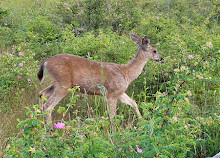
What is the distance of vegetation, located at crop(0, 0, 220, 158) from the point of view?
9.50ft

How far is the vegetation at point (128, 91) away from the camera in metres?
2.90

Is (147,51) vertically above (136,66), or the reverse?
(147,51)

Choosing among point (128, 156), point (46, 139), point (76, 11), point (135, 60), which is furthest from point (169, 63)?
point (76, 11)

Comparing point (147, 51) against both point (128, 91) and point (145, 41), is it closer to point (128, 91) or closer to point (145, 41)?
point (145, 41)

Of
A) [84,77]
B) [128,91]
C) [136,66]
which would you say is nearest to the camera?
[84,77]

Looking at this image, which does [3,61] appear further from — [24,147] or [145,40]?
[24,147]

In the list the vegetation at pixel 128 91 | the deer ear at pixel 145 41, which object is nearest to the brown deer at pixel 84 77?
the vegetation at pixel 128 91

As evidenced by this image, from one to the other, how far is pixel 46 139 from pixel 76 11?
25.6ft

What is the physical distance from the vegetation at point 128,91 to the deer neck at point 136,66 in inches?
7.5

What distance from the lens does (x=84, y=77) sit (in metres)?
5.39

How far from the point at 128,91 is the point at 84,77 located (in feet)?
4.26

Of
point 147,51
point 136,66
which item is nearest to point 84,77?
point 136,66

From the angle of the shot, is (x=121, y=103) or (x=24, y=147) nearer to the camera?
(x=24, y=147)

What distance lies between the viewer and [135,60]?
6.20m
